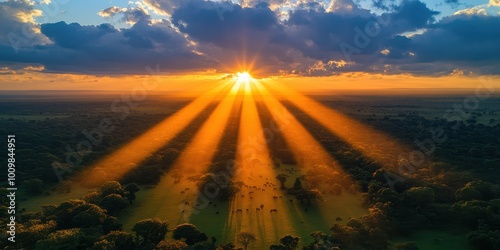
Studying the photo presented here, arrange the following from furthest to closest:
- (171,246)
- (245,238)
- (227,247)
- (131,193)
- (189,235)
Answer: (131,193) → (189,235) → (245,238) → (227,247) → (171,246)

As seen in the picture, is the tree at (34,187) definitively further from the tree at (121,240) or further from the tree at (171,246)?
the tree at (171,246)

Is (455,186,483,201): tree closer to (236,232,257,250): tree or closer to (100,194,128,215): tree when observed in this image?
(236,232,257,250): tree

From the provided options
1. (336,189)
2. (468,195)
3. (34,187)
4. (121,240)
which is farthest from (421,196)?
Result: (34,187)

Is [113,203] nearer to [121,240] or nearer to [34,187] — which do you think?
[121,240]

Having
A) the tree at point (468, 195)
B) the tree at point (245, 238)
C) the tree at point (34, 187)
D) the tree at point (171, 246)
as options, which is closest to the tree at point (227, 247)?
the tree at point (245, 238)

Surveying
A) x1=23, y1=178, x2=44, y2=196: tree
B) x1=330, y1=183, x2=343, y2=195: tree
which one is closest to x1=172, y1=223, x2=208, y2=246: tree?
x1=330, y1=183, x2=343, y2=195: tree

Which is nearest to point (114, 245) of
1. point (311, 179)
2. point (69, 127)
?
point (311, 179)
